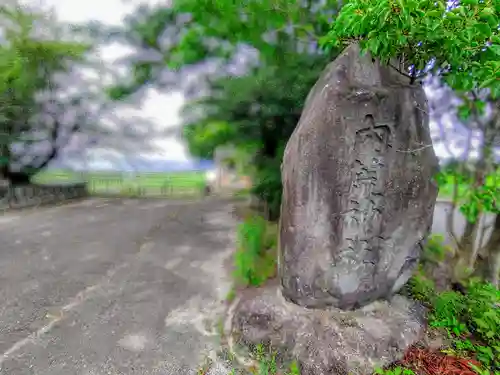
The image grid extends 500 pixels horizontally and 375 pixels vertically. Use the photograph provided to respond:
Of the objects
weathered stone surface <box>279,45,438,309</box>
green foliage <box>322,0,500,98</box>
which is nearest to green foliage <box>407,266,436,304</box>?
weathered stone surface <box>279,45,438,309</box>

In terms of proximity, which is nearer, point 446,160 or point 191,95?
point 446,160

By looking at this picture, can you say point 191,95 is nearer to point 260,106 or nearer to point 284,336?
point 260,106

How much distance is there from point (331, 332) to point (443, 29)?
112 inches

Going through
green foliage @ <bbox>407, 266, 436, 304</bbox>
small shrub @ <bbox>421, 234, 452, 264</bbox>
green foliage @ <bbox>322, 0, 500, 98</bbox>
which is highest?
green foliage @ <bbox>322, 0, 500, 98</bbox>

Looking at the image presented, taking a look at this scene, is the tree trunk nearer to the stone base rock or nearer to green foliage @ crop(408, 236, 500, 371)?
green foliage @ crop(408, 236, 500, 371)

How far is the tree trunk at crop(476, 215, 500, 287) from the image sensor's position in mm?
4133

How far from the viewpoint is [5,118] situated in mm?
8156

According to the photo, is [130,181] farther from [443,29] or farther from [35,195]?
[443,29]

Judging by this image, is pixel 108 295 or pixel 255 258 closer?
pixel 108 295

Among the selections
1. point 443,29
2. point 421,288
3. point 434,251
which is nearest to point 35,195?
point 421,288

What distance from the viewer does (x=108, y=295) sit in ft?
13.8

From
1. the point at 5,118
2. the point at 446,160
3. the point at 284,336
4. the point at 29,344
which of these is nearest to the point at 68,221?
the point at 5,118

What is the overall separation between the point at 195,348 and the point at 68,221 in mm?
6222

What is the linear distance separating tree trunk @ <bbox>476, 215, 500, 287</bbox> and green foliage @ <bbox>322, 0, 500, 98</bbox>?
2923mm
